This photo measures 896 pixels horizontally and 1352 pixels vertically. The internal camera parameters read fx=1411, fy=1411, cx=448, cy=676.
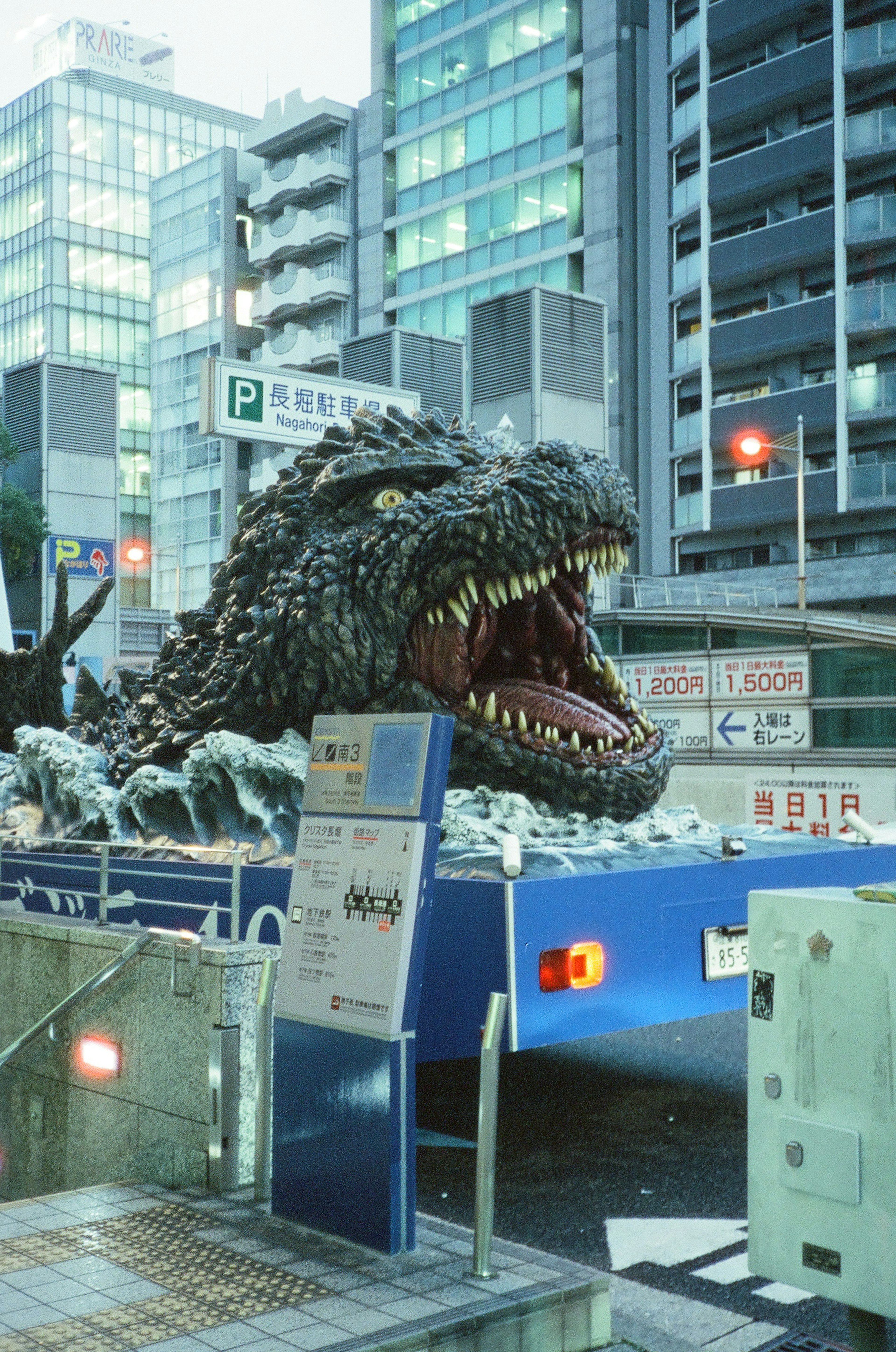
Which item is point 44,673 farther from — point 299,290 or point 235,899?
point 299,290

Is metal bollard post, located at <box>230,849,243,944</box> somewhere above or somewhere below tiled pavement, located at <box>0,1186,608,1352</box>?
above

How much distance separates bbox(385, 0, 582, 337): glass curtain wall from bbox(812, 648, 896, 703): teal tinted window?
3175 centimetres

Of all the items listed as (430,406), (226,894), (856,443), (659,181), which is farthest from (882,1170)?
(659,181)

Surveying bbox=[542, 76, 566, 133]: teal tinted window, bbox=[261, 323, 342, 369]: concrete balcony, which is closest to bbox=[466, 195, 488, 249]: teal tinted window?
bbox=[542, 76, 566, 133]: teal tinted window

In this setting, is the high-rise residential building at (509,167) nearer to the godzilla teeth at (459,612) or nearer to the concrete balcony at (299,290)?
the concrete balcony at (299,290)

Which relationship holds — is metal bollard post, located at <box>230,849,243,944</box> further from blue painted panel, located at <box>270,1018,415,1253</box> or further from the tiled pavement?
the tiled pavement

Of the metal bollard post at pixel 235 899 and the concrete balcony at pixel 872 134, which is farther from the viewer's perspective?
the concrete balcony at pixel 872 134

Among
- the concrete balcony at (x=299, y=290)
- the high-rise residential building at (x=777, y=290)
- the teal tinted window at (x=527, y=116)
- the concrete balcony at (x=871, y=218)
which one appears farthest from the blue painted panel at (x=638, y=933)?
the concrete balcony at (x=299, y=290)

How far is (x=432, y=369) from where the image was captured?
1177cm

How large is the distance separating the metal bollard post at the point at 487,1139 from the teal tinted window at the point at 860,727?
8.72 m

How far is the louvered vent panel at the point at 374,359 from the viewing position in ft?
37.9

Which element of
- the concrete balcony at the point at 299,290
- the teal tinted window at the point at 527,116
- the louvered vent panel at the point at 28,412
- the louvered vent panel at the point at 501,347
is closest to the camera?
the louvered vent panel at the point at 501,347

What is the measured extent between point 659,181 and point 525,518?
38142 millimetres

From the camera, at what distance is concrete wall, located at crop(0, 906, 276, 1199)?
4.36 meters
